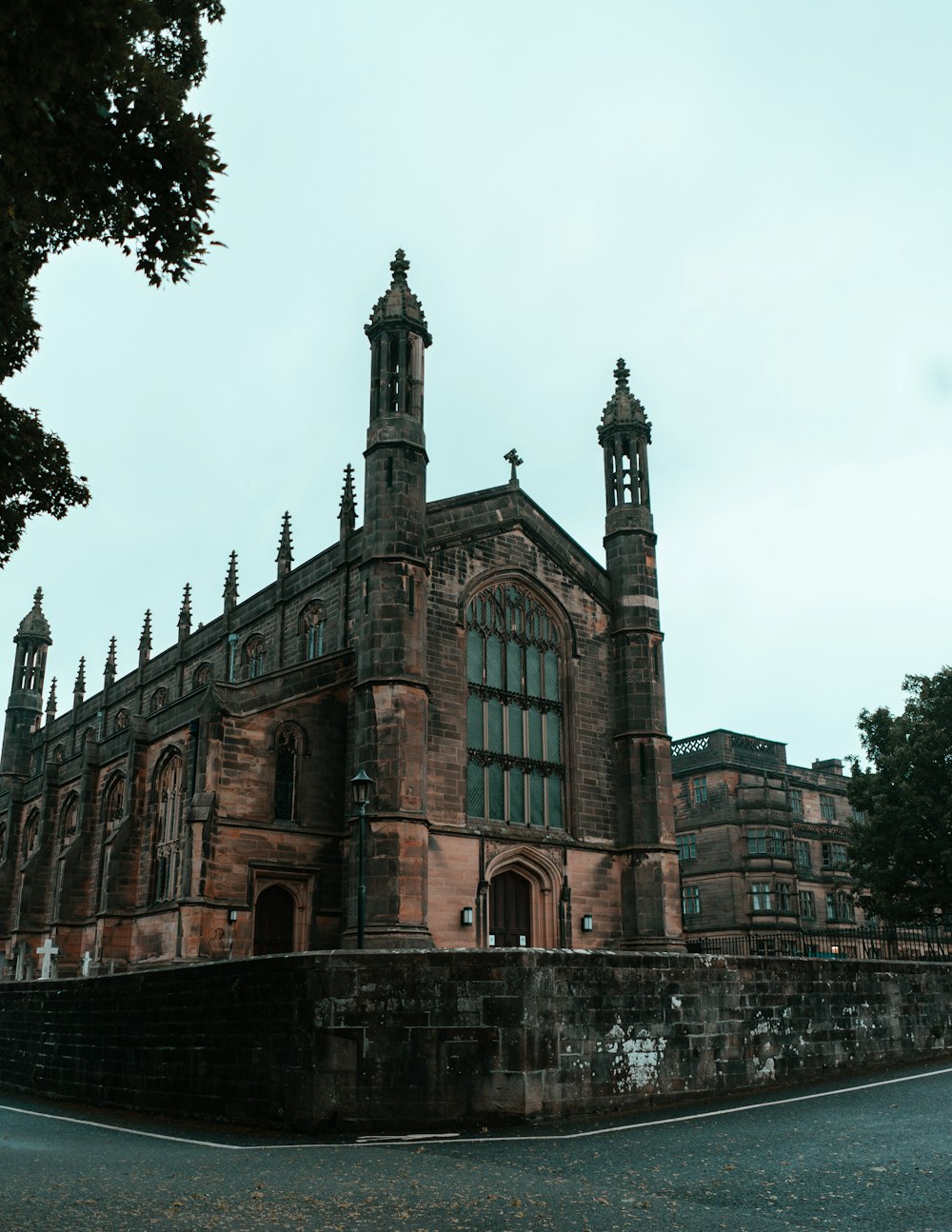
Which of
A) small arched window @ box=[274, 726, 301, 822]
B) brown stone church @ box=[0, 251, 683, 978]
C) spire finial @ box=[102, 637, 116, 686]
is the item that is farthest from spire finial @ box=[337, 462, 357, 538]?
spire finial @ box=[102, 637, 116, 686]

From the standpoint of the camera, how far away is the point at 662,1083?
1327 centimetres

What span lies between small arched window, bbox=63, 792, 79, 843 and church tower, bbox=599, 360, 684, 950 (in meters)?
17.8

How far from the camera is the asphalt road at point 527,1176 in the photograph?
7516 millimetres

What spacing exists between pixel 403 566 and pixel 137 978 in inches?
494

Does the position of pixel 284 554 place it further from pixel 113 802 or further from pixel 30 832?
pixel 30 832

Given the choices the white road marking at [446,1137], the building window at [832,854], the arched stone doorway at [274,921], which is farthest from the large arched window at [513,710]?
the building window at [832,854]

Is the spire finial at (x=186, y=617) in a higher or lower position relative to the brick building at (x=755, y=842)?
higher

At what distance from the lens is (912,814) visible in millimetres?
35062

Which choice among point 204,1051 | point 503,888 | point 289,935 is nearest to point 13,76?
point 204,1051

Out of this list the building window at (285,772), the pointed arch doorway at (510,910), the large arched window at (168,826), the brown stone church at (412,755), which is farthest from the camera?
the pointed arch doorway at (510,910)

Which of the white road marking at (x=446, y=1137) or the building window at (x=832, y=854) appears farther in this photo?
the building window at (x=832, y=854)

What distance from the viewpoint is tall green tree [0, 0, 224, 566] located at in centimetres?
747

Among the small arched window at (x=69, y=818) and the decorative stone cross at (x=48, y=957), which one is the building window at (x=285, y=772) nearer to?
the decorative stone cross at (x=48, y=957)

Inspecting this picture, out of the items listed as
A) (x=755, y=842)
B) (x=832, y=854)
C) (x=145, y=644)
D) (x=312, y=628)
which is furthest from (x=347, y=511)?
(x=832, y=854)
